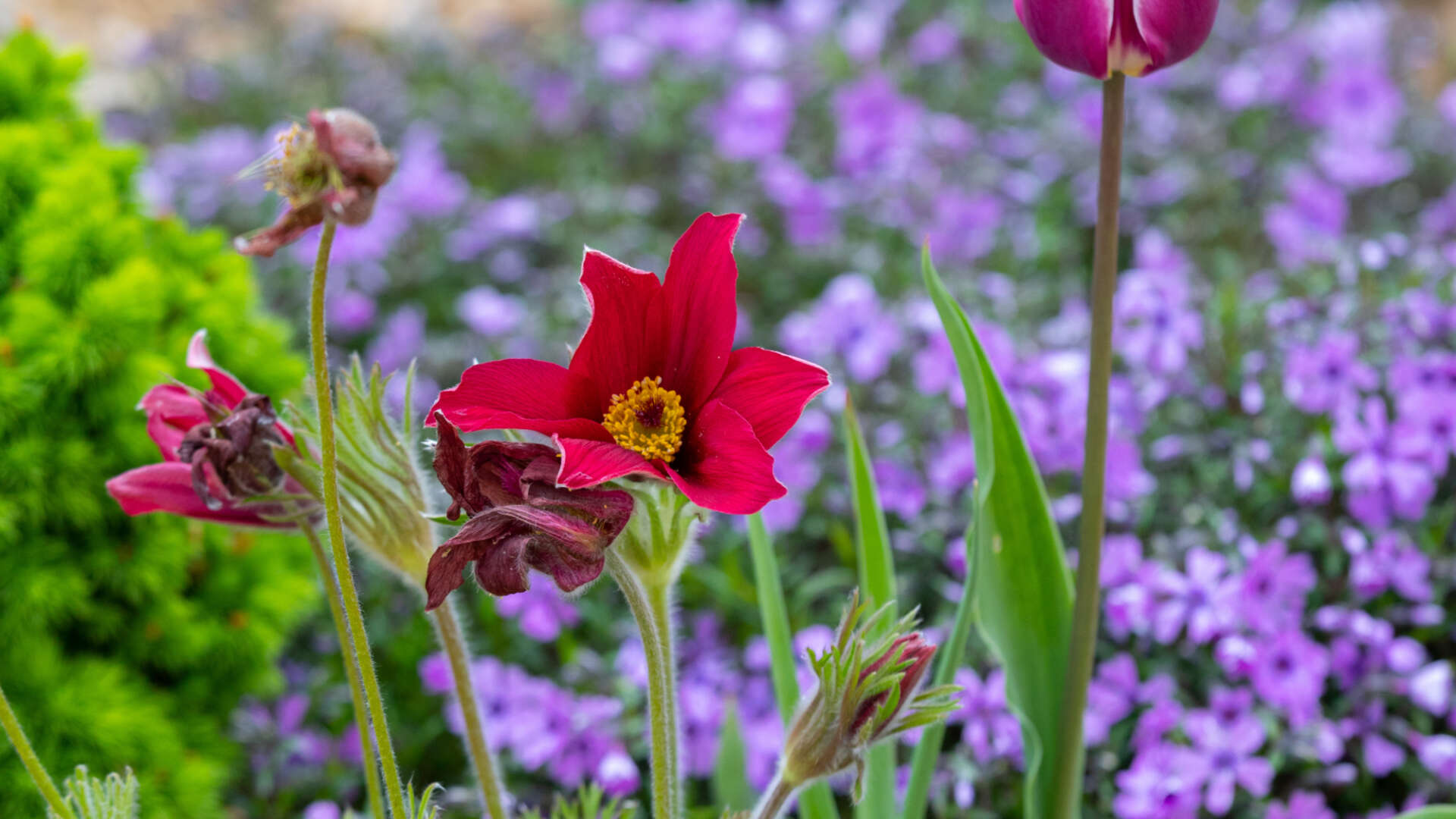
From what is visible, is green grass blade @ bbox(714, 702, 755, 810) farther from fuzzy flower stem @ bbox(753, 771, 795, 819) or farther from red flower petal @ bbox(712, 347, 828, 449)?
red flower petal @ bbox(712, 347, 828, 449)

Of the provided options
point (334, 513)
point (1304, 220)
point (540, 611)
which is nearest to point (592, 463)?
point (334, 513)

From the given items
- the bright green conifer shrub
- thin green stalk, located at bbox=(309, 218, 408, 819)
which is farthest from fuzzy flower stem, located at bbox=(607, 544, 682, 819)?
the bright green conifer shrub

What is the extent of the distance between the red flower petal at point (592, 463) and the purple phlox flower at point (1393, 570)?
1.19 metres

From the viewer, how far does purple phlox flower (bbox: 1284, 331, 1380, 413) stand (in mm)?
1684

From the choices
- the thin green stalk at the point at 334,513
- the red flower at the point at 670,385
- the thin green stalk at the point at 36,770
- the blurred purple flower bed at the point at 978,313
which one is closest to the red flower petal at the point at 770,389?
the red flower at the point at 670,385

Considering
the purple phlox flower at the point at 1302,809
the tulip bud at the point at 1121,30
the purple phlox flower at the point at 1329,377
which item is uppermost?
the tulip bud at the point at 1121,30

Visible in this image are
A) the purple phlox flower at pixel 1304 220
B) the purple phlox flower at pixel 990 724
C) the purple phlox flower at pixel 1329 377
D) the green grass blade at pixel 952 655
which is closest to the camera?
the green grass blade at pixel 952 655

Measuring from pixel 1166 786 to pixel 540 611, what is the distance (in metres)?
0.87

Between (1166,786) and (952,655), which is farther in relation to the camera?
(1166,786)

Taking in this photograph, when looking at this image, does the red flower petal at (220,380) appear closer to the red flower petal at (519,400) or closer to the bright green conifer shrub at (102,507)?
the red flower petal at (519,400)

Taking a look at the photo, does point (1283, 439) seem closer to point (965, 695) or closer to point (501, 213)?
point (965, 695)

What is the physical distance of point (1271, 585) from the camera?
152cm

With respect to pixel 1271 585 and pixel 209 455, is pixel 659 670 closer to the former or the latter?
pixel 209 455

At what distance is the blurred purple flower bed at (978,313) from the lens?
151 cm
